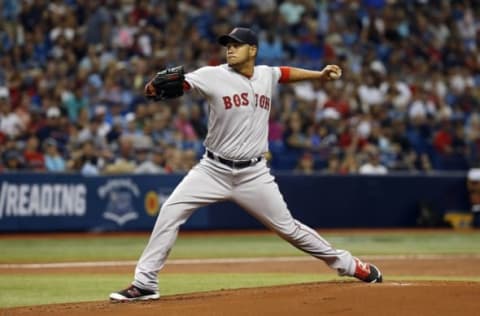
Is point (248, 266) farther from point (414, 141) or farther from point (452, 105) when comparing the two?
point (452, 105)

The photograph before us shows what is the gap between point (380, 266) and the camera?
12.1 meters

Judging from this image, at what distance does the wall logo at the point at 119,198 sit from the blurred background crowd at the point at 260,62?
257 mm

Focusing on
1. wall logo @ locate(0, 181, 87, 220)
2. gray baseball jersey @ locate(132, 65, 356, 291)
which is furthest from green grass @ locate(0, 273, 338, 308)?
wall logo @ locate(0, 181, 87, 220)

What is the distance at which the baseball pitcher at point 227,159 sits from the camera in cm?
760

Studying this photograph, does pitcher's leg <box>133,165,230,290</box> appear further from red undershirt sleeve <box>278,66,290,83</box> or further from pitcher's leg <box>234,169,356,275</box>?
Answer: red undershirt sleeve <box>278,66,290,83</box>

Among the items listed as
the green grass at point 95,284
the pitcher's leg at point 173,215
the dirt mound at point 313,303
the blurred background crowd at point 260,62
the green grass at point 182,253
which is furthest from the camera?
the blurred background crowd at point 260,62

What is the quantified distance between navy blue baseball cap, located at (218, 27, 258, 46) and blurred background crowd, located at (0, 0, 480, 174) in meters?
9.38

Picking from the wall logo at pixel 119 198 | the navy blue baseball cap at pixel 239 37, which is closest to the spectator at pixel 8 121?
the wall logo at pixel 119 198

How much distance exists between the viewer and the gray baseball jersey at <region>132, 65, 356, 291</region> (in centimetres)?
765

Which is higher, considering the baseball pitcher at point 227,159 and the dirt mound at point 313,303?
the baseball pitcher at point 227,159

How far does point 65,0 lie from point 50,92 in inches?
106

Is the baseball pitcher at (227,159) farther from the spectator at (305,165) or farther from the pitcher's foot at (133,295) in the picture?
the spectator at (305,165)

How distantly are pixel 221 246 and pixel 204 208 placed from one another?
89.6 inches

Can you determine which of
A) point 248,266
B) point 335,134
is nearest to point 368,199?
point 335,134
